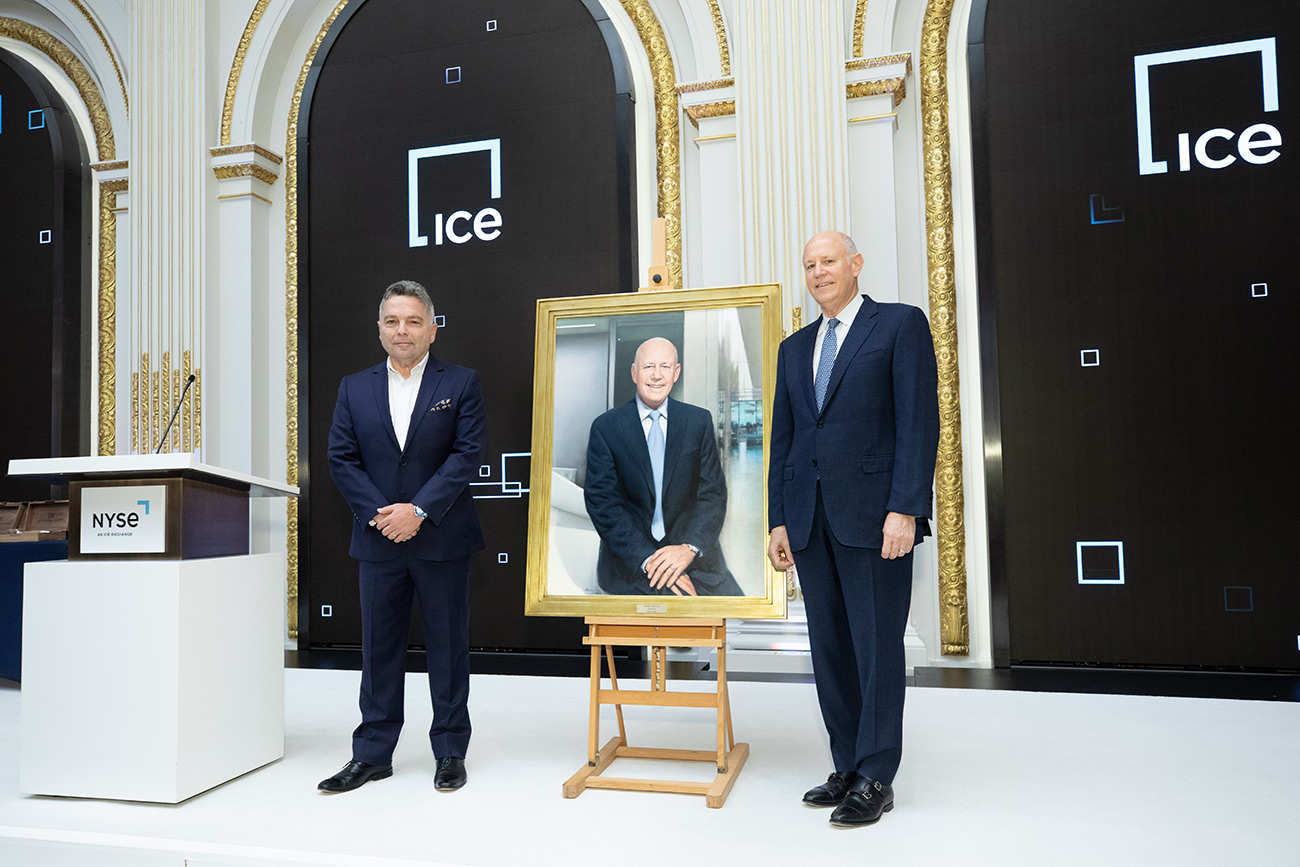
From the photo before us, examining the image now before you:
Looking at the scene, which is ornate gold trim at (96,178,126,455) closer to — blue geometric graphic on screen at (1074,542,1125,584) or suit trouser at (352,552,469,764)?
suit trouser at (352,552,469,764)

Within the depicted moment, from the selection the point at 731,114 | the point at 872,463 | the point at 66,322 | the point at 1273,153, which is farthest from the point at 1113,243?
the point at 66,322

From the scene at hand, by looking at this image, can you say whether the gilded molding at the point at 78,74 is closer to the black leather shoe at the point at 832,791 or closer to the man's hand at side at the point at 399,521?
the man's hand at side at the point at 399,521

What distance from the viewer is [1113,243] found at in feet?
15.6

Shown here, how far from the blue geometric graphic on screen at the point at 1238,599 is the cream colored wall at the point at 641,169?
1071mm

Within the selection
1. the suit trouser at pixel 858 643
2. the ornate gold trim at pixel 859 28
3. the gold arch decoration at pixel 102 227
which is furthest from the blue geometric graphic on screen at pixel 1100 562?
the gold arch decoration at pixel 102 227

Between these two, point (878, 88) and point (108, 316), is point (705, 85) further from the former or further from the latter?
point (108, 316)

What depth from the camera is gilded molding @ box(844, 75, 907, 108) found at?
4.96m

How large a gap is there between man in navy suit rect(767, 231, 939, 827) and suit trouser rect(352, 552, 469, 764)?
1055 mm

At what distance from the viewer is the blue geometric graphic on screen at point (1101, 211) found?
4746 mm

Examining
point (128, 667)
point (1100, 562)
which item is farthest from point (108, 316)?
point (1100, 562)

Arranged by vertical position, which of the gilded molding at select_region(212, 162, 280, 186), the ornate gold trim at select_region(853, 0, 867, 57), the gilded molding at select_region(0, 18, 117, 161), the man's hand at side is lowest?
the man's hand at side

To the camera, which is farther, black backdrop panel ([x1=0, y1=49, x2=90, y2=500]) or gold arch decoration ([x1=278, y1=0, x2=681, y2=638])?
black backdrop panel ([x1=0, y1=49, x2=90, y2=500])

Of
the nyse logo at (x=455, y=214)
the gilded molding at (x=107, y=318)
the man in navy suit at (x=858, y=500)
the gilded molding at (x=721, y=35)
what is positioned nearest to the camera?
the man in navy suit at (x=858, y=500)

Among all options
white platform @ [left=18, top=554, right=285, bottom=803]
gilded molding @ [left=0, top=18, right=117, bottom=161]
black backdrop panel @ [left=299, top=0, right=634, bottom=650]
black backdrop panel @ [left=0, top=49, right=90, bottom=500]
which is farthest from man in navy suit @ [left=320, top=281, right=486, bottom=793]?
gilded molding @ [left=0, top=18, right=117, bottom=161]
